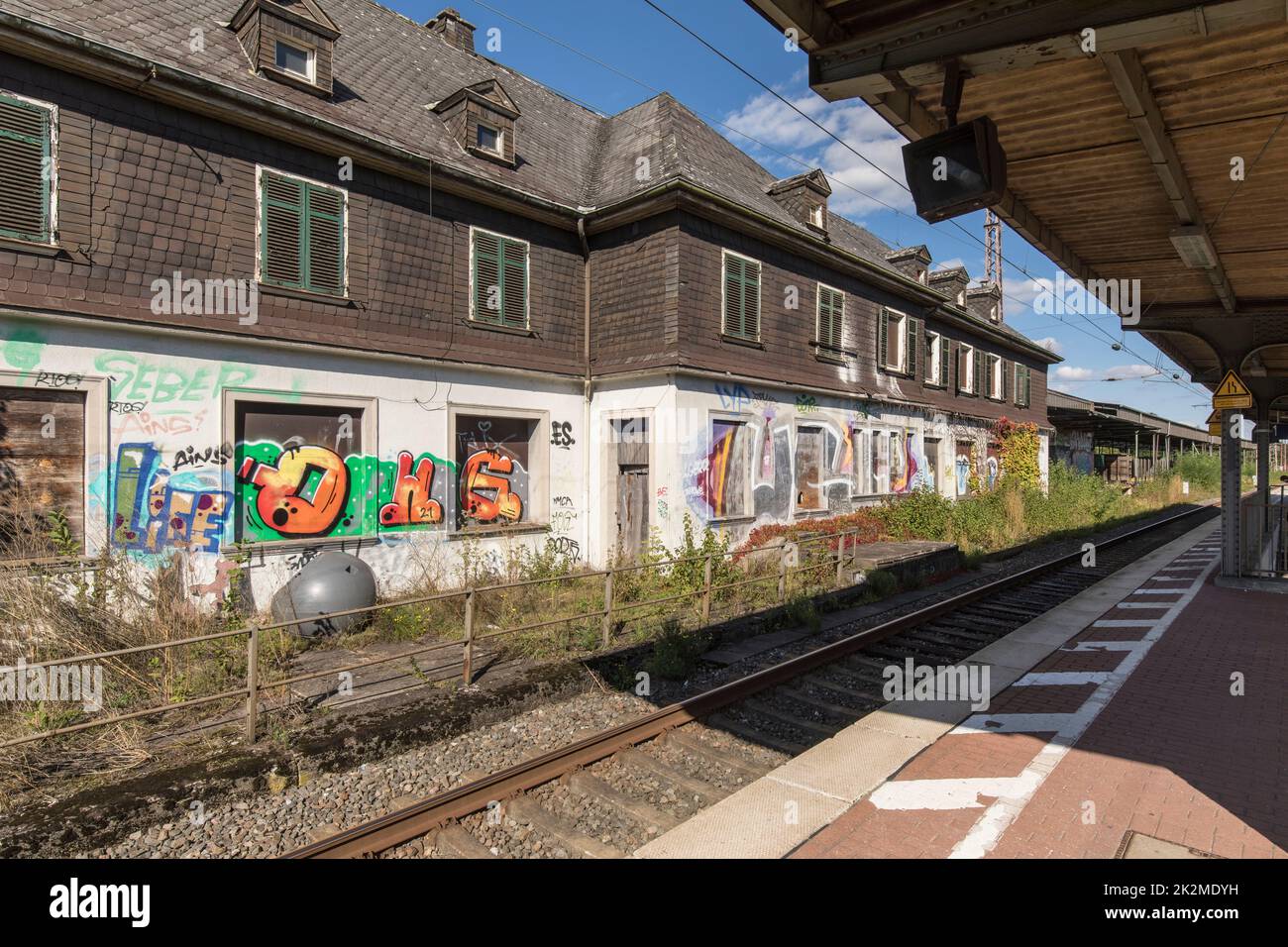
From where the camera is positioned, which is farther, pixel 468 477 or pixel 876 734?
pixel 468 477

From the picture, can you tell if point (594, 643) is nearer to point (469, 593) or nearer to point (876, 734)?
point (469, 593)

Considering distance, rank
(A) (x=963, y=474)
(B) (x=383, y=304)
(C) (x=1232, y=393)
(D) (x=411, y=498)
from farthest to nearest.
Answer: (A) (x=963, y=474)
(D) (x=411, y=498)
(B) (x=383, y=304)
(C) (x=1232, y=393)

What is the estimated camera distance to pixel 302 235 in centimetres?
1091

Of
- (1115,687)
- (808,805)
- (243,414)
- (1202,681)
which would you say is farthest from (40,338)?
(1202,681)

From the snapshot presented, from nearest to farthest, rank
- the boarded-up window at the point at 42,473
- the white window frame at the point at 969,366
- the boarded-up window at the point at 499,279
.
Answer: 1. the boarded-up window at the point at 42,473
2. the boarded-up window at the point at 499,279
3. the white window frame at the point at 969,366

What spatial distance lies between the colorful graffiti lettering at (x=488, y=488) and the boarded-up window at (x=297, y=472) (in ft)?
6.82

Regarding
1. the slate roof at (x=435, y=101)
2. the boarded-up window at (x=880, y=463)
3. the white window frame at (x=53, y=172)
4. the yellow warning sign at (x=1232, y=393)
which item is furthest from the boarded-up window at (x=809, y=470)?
the white window frame at (x=53, y=172)

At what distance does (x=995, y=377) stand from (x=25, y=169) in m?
28.8

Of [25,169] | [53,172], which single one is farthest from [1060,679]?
[25,169]

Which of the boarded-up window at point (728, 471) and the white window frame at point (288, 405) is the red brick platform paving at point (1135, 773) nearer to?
the boarded-up window at point (728, 471)

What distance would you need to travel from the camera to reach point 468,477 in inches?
517

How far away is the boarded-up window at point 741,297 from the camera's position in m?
15.0

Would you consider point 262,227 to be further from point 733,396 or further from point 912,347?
point 912,347

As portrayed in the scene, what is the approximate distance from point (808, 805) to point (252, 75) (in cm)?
1244
